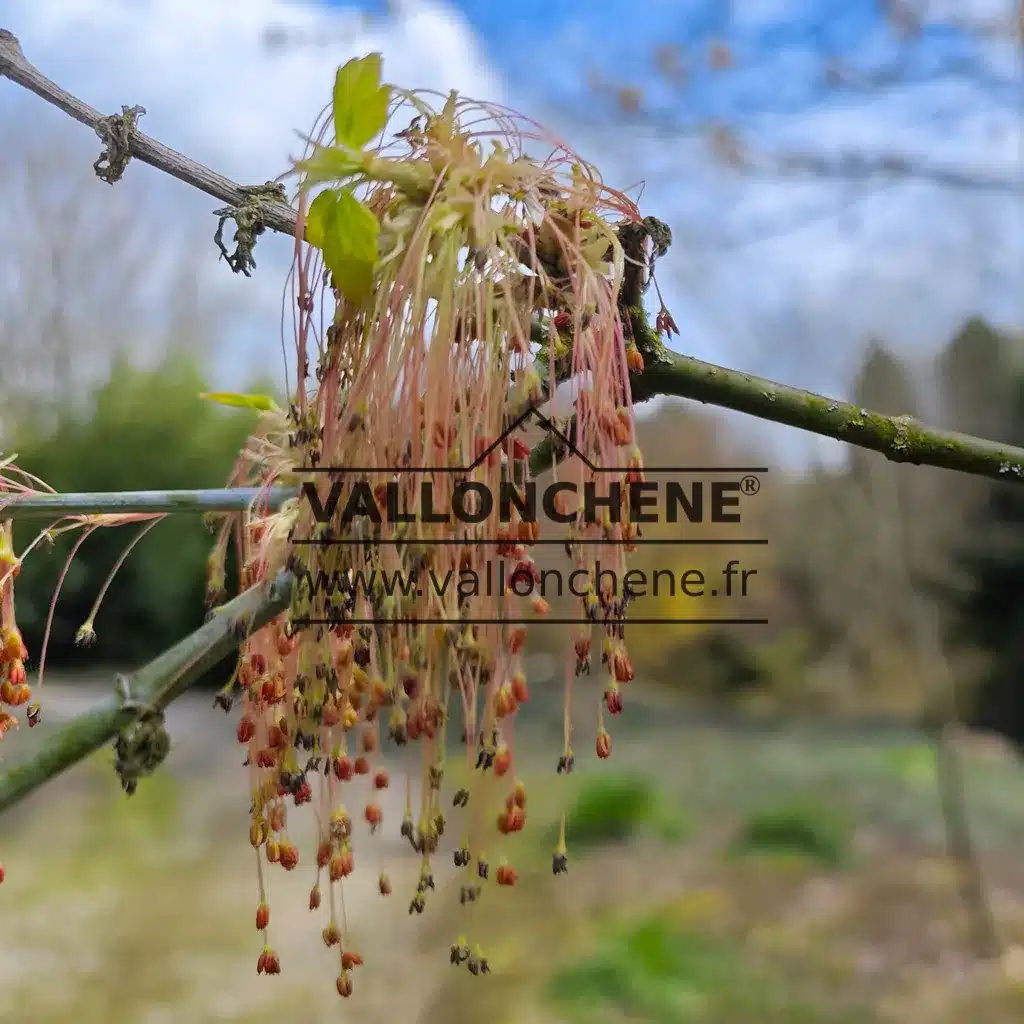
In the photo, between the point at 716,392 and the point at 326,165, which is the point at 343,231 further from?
the point at 716,392

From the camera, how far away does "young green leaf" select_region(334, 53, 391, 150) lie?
0.30 metres

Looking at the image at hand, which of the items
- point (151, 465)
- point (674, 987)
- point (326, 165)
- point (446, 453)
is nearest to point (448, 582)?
point (446, 453)

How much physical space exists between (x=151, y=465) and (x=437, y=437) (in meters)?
1.76

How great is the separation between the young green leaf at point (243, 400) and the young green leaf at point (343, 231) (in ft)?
0.39

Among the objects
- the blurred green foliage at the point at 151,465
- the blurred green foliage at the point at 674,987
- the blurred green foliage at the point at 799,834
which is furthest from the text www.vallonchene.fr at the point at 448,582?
the blurred green foliage at the point at 799,834

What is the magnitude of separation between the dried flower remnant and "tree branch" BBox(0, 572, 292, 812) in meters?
0.02

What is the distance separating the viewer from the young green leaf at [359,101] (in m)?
0.30

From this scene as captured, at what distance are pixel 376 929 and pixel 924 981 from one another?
1017 millimetres

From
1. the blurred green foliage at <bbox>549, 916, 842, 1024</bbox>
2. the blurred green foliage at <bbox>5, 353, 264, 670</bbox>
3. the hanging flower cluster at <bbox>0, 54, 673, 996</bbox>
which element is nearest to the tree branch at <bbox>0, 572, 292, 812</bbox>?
the hanging flower cluster at <bbox>0, 54, 673, 996</bbox>

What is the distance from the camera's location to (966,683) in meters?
2.58

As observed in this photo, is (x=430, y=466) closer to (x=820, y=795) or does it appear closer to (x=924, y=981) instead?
(x=924, y=981)

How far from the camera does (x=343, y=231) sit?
0.98 feet

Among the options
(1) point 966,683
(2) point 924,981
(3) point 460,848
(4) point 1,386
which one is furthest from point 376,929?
(1) point 966,683

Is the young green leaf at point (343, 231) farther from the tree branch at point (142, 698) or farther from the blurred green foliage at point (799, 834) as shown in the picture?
the blurred green foliage at point (799, 834)
